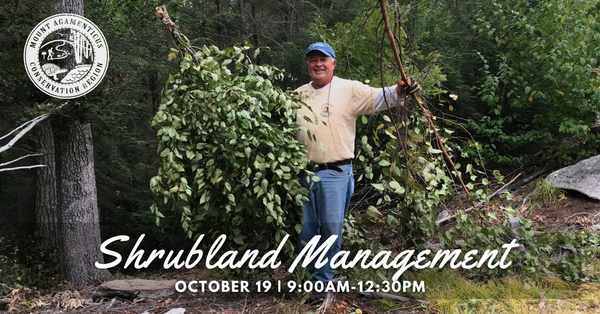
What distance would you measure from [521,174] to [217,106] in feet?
19.3

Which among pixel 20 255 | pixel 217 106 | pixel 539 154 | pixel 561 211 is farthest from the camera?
pixel 539 154

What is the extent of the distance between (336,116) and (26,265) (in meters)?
5.85

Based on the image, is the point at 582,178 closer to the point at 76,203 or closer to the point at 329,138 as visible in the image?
the point at 329,138

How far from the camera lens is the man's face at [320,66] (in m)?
3.31

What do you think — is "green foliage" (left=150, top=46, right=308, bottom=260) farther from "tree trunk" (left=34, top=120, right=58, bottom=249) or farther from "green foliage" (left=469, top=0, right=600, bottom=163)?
"tree trunk" (left=34, top=120, right=58, bottom=249)

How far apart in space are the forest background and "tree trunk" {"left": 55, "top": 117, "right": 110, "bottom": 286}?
14.0 inches

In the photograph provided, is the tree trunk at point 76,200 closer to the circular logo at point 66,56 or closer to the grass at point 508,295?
the circular logo at point 66,56

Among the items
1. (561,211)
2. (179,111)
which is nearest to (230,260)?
(179,111)

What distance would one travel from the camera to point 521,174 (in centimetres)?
714

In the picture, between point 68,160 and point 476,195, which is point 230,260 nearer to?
point 476,195

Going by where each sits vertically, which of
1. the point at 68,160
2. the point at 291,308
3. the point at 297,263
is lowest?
the point at 291,308

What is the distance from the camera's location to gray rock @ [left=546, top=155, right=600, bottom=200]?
5394 millimetres

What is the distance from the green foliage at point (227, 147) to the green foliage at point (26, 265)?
383 cm

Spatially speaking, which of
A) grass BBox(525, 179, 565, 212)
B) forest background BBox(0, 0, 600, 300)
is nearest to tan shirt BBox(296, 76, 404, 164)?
forest background BBox(0, 0, 600, 300)
